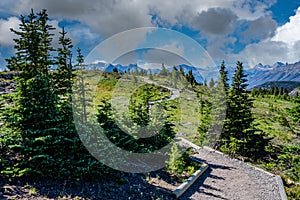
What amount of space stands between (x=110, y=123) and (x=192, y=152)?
9.46 meters

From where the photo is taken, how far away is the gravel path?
12.4m

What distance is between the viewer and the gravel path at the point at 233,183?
12391mm

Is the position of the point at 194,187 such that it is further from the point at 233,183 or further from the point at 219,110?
the point at 219,110

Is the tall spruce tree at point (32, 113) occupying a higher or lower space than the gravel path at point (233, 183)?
higher

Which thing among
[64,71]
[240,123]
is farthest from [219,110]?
[64,71]

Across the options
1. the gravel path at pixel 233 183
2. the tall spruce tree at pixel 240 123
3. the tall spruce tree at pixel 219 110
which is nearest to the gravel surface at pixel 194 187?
the gravel path at pixel 233 183

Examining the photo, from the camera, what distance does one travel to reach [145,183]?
12227mm

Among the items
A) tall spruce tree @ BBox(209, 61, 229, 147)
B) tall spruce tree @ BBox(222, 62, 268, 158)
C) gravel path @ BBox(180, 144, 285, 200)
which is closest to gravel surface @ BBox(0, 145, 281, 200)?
gravel path @ BBox(180, 144, 285, 200)

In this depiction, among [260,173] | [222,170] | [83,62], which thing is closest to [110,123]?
[83,62]

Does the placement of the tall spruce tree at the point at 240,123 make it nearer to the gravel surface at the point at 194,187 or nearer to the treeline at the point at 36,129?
the gravel surface at the point at 194,187

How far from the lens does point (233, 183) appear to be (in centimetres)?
1395

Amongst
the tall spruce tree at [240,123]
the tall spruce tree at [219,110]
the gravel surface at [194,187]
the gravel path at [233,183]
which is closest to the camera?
the gravel surface at [194,187]

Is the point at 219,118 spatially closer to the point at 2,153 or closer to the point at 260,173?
the point at 260,173

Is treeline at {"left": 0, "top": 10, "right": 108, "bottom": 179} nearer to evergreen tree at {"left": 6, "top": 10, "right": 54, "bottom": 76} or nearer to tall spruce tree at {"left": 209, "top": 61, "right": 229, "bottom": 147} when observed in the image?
evergreen tree at {"left": 6, "top": 10, "right": 54, "bottom": 76}
